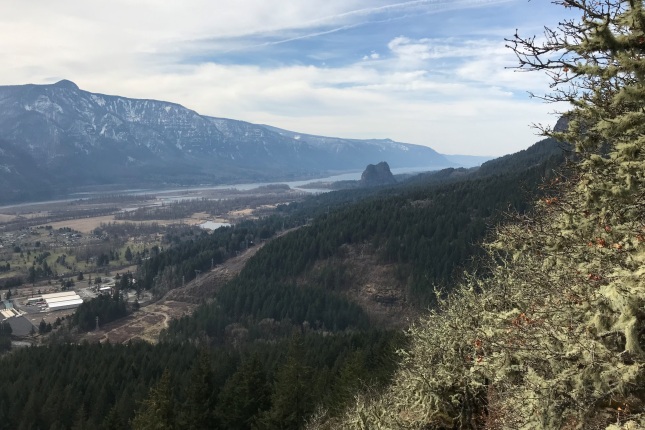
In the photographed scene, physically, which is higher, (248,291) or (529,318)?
(529,318)

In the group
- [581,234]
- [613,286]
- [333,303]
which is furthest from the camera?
[333,303]

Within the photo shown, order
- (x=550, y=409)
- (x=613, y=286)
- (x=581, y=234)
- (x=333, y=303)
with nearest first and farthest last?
(x=613, y=286)
(x=550, y=409)
(x=581, y=234)
(x=333, y=303)

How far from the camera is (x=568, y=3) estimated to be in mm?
11320

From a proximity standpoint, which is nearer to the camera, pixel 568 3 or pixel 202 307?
pixel 568 3

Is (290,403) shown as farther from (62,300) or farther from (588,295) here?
(62,300)

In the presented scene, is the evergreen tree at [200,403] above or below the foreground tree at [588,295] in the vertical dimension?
below

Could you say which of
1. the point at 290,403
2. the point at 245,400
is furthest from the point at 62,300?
the point at 290,403

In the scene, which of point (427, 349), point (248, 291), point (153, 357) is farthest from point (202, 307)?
point (427, 349)

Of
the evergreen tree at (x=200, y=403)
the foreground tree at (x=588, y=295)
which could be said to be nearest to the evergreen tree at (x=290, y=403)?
the evergreen tree at (x=200, y=403)

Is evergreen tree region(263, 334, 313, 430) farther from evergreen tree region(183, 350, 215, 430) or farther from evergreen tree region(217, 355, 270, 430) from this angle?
evergreen tree region(183, 350, 215, 430)

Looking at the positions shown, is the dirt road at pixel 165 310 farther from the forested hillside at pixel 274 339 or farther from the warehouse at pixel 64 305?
the warehouse at pixel 64 305

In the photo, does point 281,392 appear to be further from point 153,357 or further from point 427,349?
point 153,357

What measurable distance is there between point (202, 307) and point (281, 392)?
92.6 m

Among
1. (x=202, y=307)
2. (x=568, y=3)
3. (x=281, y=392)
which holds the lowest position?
(x=202, y=307)
